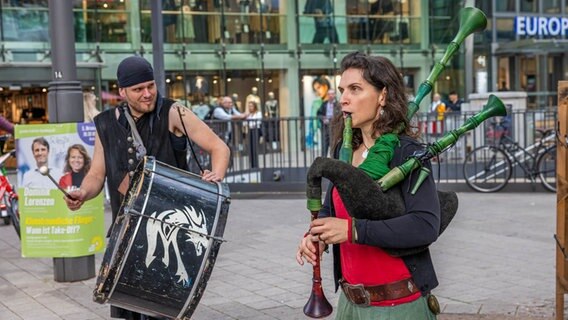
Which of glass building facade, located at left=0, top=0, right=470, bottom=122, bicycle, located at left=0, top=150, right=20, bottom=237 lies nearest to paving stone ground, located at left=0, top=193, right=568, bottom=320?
bicycle, located at left=0, top=150, right=20, bottom=237

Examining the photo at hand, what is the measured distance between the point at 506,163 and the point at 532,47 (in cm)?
1719

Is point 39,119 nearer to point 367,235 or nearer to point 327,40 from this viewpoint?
point 327,40

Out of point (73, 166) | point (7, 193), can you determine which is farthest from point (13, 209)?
point (73, 166)

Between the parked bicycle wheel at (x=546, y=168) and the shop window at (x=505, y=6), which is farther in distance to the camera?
the shop window at (x=505, y=6)

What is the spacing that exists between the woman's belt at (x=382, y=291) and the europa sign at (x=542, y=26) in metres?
28.7

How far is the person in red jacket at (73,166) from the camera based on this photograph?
21.2 ft

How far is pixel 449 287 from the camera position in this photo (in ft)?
19.9

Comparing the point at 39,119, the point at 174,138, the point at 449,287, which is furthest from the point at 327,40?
the point at 174,138

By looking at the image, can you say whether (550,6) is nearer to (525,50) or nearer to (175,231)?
(525,50)

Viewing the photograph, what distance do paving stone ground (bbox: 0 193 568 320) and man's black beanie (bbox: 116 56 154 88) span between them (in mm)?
2317

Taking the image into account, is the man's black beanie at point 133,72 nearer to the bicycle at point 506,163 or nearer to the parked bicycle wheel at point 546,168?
the bicycle at point 506,163

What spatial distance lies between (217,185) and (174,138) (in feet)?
→ 1.65

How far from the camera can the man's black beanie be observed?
11.9ft

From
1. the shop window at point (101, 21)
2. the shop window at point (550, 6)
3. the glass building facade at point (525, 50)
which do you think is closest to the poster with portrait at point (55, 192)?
the shop window at point (101, 21)
